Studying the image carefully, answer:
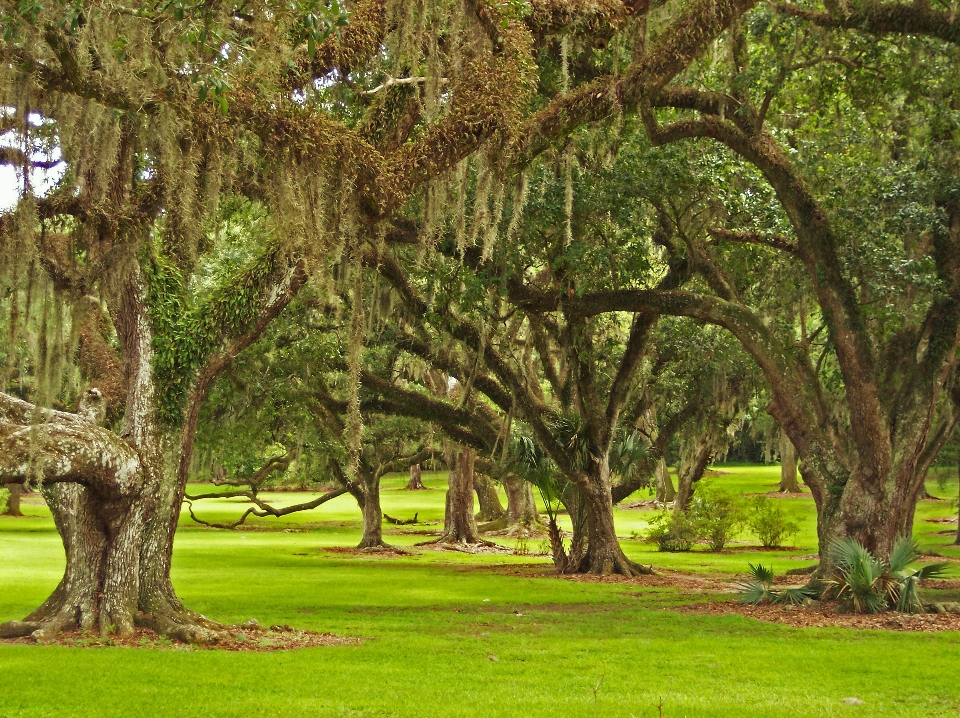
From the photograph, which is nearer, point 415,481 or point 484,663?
point 484,663

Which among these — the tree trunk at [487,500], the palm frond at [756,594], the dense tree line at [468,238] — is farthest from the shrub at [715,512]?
the palm frond at [756,594]

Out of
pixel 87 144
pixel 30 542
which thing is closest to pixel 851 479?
pixel 87 144

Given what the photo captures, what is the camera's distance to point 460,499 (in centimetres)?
2848

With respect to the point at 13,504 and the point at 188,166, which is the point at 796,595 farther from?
the point at 13,504

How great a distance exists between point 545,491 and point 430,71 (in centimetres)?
1249

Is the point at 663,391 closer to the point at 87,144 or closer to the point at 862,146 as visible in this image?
the point at 862,146

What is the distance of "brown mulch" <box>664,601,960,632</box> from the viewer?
12391 mm

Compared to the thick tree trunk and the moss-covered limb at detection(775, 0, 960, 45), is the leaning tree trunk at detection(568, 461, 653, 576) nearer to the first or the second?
the thick tree trunk

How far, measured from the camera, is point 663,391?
22.9m

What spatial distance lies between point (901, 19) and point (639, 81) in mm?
4203

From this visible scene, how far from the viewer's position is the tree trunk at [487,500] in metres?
35.2

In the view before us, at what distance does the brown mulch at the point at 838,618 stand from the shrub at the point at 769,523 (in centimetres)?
1479

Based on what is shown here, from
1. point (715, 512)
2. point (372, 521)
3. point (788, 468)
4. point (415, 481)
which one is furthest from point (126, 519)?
point (415, 481)

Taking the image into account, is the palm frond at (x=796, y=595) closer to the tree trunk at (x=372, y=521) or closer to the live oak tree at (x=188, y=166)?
the live oak tree at (x=188, y=166)
